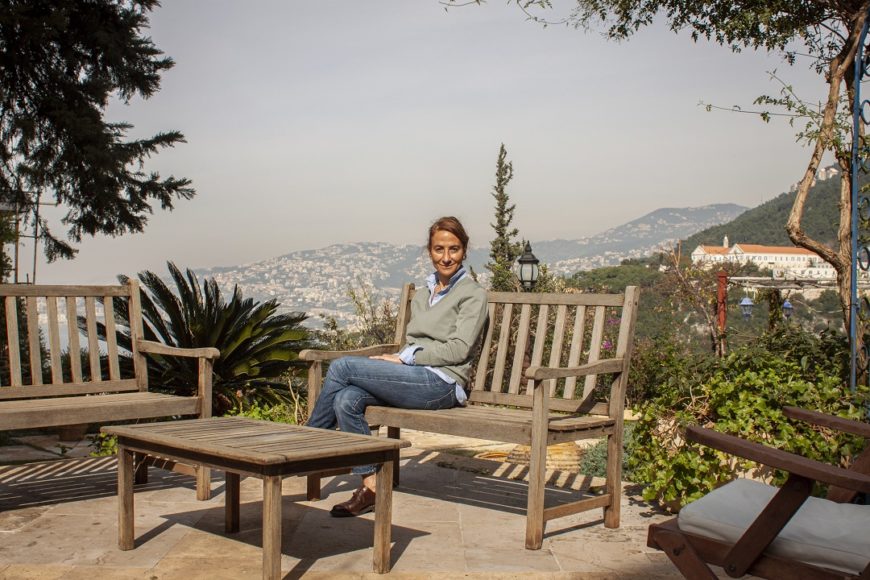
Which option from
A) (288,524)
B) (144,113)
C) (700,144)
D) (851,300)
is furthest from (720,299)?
(288,524)

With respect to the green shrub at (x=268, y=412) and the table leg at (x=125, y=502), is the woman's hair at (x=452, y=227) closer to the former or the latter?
the table leg at (x=125, y=502)

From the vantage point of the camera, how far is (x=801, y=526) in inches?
92.0

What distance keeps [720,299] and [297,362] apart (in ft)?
41.7

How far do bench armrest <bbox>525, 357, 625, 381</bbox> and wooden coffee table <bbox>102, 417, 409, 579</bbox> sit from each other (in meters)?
0.62

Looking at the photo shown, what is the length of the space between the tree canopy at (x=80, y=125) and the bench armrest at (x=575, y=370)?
301 inches

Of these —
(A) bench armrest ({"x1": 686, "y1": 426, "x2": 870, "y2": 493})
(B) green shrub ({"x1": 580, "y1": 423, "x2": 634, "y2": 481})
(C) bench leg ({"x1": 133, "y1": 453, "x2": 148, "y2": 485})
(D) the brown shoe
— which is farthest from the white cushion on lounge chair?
(C) bench leg ({"x1": 133, "y1": 453, "x2": 148, "y2": 485})

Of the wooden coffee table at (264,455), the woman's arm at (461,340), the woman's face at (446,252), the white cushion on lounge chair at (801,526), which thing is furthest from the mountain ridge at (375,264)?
the white cushion on lounge chair at (801,526)

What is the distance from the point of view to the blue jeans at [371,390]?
4.15m

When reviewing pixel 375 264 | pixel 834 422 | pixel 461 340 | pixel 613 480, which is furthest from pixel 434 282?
pixel 375 264

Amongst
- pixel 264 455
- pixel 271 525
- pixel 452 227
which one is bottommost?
pixel 271 525

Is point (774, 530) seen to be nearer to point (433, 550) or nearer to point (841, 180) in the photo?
point (433, 550)

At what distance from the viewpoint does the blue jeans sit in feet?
13.6

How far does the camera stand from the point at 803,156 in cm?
525

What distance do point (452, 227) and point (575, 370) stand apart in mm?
1069
